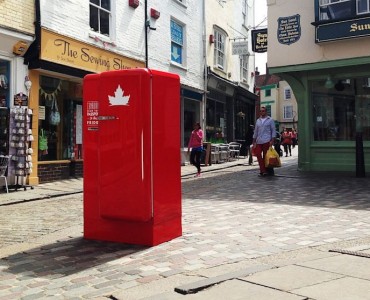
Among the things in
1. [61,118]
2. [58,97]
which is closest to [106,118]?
[58,97]

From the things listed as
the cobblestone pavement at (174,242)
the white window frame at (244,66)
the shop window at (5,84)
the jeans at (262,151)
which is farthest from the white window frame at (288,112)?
the shop window at (5,84)

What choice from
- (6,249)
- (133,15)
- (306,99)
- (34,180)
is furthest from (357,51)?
(6,249)

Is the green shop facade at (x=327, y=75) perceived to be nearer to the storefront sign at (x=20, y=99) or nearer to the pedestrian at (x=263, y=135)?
the pedestrian at (x=263, y=135)

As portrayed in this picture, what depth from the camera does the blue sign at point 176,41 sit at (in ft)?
56.4

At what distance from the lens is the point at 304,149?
13602mm

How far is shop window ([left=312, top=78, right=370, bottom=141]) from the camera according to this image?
1283cm

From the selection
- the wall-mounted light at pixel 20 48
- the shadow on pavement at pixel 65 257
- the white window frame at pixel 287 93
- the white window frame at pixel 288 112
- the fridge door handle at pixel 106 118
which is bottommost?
the shadow on pavement at pixel 65 257

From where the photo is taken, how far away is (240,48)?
69.8 ft

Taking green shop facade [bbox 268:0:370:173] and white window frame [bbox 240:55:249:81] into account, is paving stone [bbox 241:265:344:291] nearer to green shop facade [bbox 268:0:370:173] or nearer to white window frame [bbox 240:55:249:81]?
green shop facade [bbox 268:0:370:173]

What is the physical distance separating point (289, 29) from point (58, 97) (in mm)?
6904

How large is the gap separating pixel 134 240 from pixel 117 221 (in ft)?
0.95

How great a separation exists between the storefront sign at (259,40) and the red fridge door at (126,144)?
41.9 ft

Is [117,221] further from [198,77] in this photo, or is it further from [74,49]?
[198,77]

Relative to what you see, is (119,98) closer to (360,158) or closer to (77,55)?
(77,55)
